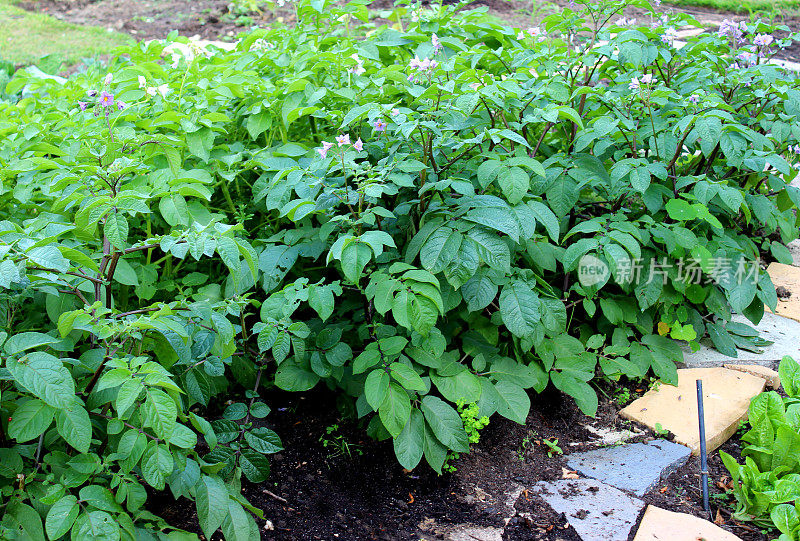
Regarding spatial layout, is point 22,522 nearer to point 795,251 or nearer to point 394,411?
point 394,411

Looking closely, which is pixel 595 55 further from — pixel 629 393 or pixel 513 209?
pixel 629 393

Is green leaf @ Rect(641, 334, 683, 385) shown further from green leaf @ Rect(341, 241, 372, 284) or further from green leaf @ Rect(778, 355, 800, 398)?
green leaf @ Rect(341, 241, 372, 284)

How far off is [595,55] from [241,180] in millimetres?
1360

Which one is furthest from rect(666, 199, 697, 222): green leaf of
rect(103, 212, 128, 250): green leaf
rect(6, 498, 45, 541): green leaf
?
rect(6, 498, 45, 541): green leaf

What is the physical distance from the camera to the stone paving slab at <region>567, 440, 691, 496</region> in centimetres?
187

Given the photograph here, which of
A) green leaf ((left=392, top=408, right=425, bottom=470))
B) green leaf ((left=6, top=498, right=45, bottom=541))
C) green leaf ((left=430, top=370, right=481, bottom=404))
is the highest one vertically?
green leaf ((left=6, top=498, right=45, bottom=541))

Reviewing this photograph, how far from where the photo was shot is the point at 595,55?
2.18 metres

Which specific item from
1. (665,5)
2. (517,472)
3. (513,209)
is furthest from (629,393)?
(665,5)

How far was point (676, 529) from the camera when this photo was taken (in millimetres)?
1668

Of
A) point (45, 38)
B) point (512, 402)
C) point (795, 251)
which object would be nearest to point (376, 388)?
point (512, 402)

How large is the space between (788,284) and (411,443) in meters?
2.24

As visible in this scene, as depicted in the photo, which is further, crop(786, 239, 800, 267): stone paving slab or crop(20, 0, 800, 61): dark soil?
crop(20, 0, 800, 61): dark soil

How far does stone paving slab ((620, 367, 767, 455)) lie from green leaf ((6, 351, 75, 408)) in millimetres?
1742

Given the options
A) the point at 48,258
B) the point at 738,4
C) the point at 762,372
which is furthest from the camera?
the point at 738,4
